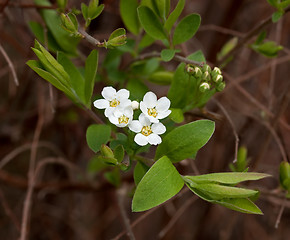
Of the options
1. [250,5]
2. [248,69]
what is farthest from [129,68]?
[250,5]

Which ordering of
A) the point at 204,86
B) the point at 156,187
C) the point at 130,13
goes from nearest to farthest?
the point at 156,187
the point at 204,86
the point at 130,13

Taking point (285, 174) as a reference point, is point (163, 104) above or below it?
above

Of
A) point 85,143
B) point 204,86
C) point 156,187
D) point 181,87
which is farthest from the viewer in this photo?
point 85,143

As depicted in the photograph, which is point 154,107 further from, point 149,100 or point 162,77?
point 162,77

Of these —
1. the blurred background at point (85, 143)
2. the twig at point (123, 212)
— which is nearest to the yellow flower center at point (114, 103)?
the twig at point (123, 212)

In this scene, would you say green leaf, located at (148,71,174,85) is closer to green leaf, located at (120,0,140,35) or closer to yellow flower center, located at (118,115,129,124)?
green leaf, located at (120,0,140,35)

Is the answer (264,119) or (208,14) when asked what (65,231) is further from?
(208,14)

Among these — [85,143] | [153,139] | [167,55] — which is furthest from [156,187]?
[85,143]
